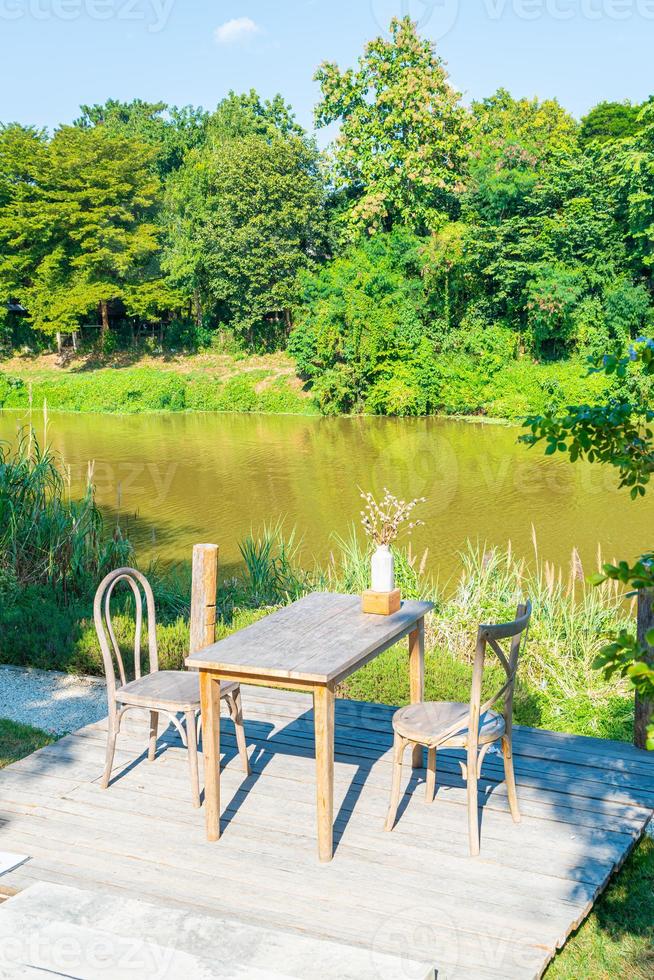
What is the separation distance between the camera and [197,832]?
365 centimetres

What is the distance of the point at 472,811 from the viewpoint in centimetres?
343

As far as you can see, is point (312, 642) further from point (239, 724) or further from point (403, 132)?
point (403, 132)

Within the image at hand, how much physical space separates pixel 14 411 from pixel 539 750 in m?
32.5

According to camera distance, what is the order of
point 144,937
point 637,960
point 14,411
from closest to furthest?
point 144,937 < point 637,960 < point 14,411

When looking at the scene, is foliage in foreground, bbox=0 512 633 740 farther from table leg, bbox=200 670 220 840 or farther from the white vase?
table leg, bbox=200 670 220 840

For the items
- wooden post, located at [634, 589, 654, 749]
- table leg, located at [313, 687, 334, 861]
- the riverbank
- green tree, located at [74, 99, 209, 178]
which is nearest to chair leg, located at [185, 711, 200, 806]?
table leg, located at [313, 687, 334, 861]

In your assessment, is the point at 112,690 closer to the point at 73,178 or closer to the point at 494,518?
the point at 494,518

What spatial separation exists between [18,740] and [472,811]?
9.66ft

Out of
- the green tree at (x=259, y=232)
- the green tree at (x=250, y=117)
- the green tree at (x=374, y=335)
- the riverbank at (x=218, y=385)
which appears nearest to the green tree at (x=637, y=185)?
the riverbank at (x=218, y=385)

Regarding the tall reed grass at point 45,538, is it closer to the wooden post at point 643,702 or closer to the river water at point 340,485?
the river water at point 340,485

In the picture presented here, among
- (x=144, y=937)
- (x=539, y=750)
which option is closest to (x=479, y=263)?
(x=539, y=750)

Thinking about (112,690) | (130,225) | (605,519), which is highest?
(130,225)

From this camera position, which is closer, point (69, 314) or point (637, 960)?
point (637, 960)

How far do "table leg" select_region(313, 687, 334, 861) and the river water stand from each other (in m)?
7.57
